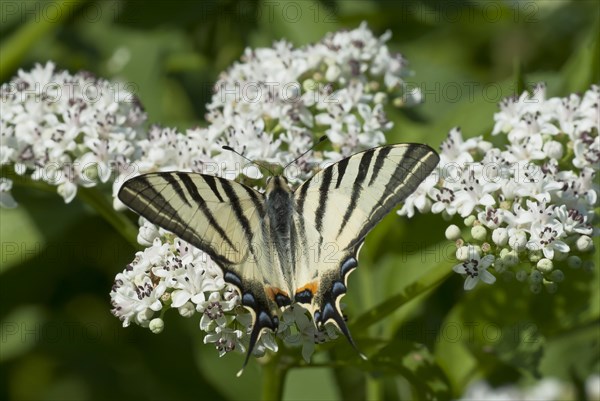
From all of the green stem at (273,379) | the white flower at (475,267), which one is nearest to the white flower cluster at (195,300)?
the green stem at (273,379)

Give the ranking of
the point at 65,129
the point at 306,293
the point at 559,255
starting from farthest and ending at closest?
the point at 65,129 → the point at 559,255 → the point at 306,293

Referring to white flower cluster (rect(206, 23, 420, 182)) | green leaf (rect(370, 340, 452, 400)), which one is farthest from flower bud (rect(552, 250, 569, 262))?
white flower cluster (rect(206, 23, 420, 182))

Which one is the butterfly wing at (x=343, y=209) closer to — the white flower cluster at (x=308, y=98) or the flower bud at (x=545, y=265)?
the white flower cluster at (x=308, y=98)

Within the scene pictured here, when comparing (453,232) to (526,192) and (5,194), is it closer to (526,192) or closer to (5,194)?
(526,192)

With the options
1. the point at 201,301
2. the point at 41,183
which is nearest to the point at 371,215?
the point at 201,301

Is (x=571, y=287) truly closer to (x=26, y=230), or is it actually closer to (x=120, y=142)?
(x=120, y=142)

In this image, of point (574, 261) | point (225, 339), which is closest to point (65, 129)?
point (225, 339)

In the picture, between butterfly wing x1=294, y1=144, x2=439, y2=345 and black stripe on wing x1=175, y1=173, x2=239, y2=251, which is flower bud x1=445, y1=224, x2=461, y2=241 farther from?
black stripe on wing x1=175, y1=173, x2=239, y2=251
